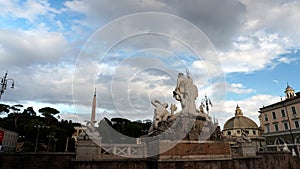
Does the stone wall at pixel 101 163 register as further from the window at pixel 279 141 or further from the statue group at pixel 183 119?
the window at pixel 279 141

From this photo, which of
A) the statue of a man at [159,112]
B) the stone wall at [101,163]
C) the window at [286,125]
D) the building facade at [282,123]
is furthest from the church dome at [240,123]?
the statue of a man at [159,112]

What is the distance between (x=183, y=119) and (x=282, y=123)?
3660cm

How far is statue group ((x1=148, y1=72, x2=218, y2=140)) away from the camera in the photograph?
459 inches

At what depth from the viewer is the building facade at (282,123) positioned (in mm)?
36438

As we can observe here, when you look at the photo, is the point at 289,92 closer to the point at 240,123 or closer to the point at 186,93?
the point at 240,123

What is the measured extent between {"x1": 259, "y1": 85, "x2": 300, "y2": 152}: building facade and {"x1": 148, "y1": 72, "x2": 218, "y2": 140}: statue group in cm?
2862

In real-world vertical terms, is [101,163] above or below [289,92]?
below

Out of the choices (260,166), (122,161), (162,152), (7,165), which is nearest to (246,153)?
(260,166)

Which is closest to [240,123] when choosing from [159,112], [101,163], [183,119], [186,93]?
[186,93]

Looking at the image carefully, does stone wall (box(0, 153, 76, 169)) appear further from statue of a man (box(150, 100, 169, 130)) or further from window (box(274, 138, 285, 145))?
window (box(274, 138, 285, 145))

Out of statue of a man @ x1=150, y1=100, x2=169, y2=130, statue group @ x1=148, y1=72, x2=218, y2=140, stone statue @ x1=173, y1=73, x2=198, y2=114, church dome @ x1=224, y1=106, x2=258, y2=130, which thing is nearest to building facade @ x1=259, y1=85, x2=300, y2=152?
church dome @ x1=224, y1=106, x2=258, y2=130

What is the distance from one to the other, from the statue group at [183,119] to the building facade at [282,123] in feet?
93.9

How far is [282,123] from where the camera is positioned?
129ft

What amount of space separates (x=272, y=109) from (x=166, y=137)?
39.4m
